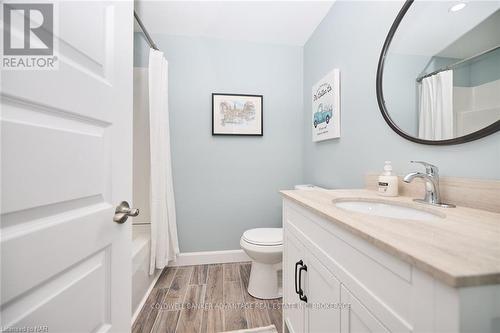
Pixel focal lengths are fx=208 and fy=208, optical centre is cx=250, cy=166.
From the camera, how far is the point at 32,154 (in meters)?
0.43

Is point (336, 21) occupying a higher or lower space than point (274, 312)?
higher

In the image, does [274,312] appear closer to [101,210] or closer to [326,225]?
[326,225]

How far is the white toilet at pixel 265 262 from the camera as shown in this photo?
4.73ft

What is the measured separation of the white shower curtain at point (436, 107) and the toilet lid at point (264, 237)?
3.40ft

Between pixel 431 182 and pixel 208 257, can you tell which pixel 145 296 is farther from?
pixel 431 182

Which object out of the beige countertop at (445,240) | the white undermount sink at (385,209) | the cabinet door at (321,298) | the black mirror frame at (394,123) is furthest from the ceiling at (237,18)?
the cabinet door at (321,298)

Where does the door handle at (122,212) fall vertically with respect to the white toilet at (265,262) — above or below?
above

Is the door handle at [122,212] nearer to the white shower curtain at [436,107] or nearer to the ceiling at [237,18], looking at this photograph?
the white shower curtain at [436,107]

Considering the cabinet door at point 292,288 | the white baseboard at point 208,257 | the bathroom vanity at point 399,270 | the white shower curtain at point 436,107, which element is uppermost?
the white shower curtain at point 436,107

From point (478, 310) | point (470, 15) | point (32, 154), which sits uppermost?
point (470, 15)

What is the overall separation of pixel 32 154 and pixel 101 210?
0.24 metres

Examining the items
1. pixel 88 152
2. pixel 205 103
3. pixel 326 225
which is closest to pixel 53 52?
pixel 88 152
